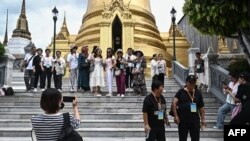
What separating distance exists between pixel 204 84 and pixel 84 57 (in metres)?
4.45

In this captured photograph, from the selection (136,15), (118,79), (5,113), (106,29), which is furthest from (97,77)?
(136,15)

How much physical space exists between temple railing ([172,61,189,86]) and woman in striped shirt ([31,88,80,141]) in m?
12.0

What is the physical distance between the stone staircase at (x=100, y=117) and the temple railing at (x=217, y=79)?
0.82 feet

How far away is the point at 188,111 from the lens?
19.6ft

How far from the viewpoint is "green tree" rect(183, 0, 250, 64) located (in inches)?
384

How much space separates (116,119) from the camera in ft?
33.0

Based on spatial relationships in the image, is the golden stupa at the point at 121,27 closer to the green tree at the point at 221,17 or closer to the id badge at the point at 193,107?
the green tree at the point at 221,17

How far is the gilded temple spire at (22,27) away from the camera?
2541 cm

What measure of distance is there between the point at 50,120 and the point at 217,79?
984cm

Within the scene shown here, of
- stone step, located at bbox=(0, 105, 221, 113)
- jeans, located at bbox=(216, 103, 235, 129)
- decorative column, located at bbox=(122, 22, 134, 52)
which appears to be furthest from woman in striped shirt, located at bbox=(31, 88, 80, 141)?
decorative column, located at bbox=(122, 22, 134, 52)

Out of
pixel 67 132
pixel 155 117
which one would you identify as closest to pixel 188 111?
pixel 155 117

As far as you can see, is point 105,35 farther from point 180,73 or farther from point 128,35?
point 180,73

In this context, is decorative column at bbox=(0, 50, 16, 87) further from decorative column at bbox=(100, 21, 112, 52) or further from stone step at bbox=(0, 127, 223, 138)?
decorative column at bbox=(100, 21, 112, 52)

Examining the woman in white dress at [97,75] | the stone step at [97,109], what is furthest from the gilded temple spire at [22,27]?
the stone step at [97,109]
